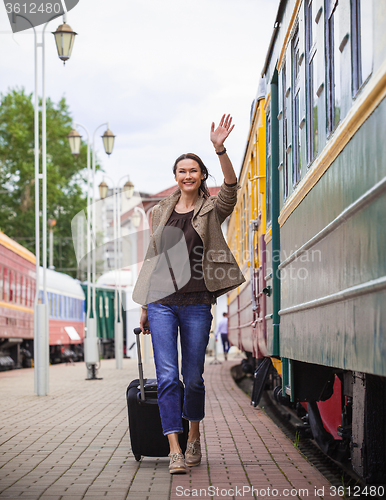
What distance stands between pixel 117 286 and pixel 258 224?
1826 centimetres

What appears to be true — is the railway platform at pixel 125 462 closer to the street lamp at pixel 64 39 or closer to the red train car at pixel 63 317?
the street lamp at pixel 64 39

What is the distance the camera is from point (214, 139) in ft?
15.5

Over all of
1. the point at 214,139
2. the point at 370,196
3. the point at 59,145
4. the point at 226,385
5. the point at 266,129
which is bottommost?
the point at 226,385

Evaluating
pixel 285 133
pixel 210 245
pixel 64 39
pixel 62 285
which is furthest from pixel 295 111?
pixel 62 285

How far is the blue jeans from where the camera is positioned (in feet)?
15.6

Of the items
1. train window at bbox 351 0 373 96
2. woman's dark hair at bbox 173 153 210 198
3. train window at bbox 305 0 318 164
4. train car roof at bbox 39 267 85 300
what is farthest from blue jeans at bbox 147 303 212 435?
train car roof at bbox 39 267 85 300

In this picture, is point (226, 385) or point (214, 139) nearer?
point (214, 139)

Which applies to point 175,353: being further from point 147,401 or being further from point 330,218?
point 330,218

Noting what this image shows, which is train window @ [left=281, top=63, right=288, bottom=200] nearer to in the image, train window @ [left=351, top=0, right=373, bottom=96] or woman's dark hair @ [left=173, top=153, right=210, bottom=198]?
woman's dark hair @ [left=173, top=153, right=210, bottom=198]

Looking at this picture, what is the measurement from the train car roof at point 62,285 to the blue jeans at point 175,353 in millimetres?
20835

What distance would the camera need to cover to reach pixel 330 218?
12.6 ft

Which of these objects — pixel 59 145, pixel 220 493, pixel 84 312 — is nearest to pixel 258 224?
pixel 220 493

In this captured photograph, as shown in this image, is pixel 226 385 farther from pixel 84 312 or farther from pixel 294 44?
pixel 84 312

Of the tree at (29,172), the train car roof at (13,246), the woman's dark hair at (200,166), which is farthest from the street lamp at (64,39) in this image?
the tree at (29,172)
